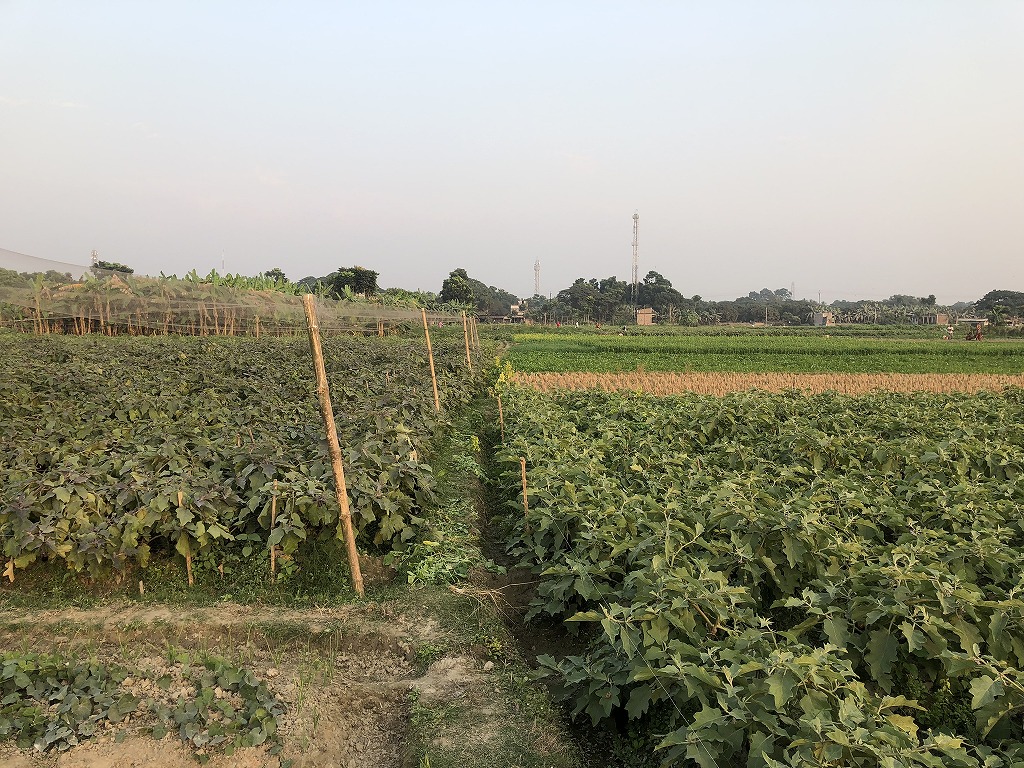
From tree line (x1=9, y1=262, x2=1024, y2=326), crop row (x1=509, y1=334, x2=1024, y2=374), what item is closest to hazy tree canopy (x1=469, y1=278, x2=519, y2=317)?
tree line (x1=9, y1=262, x2=1024, y2=326)

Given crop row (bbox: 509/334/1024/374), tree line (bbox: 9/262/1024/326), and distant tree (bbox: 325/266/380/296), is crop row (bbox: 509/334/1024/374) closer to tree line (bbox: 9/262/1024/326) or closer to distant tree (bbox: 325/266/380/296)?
distant tree (bbox: 325/266/380/296)

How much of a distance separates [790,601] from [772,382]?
705 inches

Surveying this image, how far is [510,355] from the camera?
105 feet

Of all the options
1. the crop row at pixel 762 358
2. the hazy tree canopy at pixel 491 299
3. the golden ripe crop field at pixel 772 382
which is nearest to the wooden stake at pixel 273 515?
the golden ripe crop field at pixel 772 382

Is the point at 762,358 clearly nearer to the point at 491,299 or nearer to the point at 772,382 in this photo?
the point at 772,382

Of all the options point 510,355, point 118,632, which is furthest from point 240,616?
point 510,355

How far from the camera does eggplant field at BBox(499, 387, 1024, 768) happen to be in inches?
110

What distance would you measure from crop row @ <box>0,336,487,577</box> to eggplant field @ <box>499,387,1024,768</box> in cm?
152

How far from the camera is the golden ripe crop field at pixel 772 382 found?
18.2m

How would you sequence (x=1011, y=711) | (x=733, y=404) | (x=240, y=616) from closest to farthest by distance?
(x=1011, y=711) < (x=240, y=616) < (x=733, y=404)

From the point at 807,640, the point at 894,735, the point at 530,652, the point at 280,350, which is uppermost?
the point at 280,350

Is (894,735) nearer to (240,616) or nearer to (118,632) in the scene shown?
(240,616)

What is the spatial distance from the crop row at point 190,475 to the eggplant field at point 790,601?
4.97ft

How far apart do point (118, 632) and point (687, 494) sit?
4.74 metres
